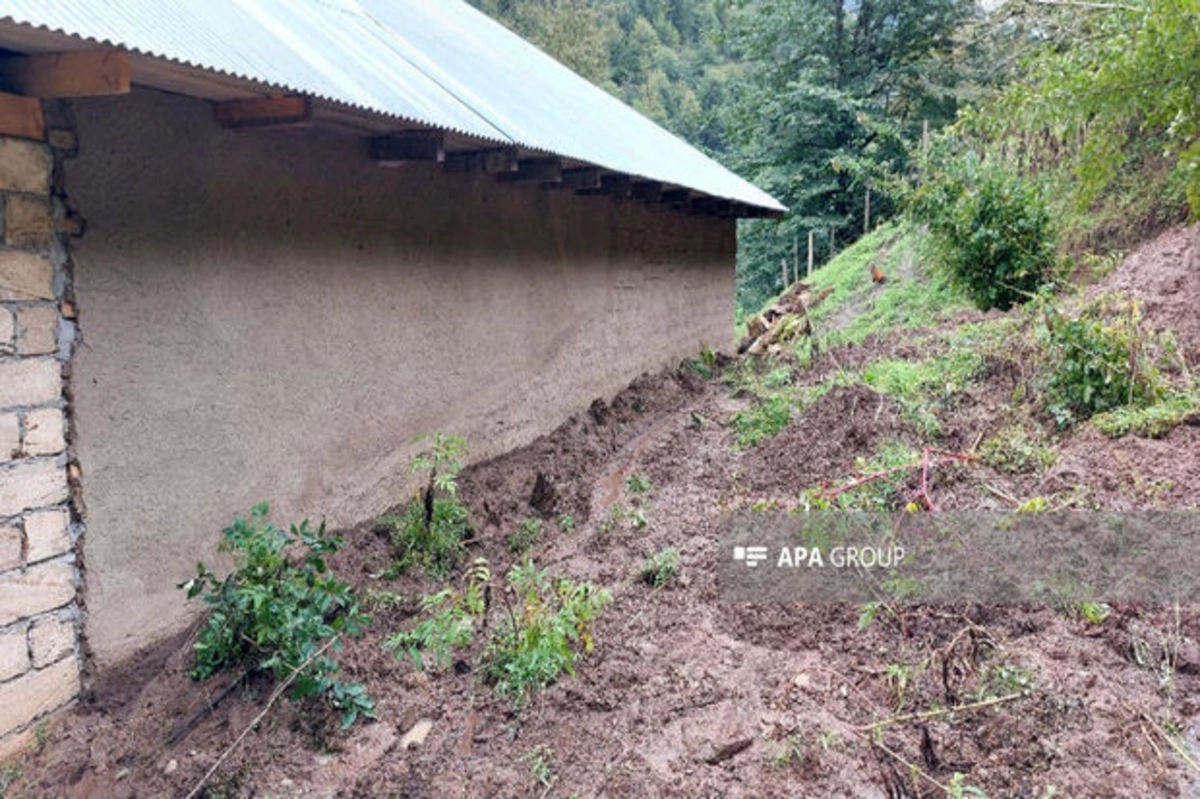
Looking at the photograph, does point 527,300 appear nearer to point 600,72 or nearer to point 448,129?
point 448,129

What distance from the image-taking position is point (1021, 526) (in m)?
3.33

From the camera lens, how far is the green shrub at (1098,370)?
449 centimetres

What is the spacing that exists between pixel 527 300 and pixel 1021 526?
3.88 meters

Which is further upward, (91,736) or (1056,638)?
(1056,638)

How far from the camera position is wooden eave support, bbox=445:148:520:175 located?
4.61 meters

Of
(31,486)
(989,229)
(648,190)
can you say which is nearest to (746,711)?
(31,486)

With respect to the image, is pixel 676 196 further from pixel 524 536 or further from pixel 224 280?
pixel 224 280

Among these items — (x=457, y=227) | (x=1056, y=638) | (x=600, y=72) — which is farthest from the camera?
(x=600, y=72)

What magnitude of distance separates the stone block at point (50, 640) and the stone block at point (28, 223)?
1.39 m

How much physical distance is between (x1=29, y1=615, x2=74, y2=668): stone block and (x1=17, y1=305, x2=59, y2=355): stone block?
101cm

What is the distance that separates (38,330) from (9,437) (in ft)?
1.31

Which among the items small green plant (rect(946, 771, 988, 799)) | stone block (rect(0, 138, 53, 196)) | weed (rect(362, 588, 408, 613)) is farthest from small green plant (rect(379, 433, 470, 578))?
small green plant (rect(946, 771, 988, 799))

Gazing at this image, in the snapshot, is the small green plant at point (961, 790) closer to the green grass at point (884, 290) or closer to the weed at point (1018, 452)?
the weed at point (1018, 452)

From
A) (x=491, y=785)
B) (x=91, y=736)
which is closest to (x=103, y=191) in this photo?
(x=91, y=736)
